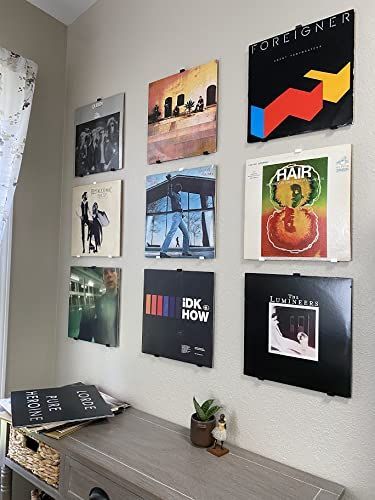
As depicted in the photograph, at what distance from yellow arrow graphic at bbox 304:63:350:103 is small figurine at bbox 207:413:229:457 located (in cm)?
107

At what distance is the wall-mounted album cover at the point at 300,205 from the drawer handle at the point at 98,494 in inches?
33.8

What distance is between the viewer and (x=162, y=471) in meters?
1.13

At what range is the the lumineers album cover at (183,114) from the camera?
143 centimetres

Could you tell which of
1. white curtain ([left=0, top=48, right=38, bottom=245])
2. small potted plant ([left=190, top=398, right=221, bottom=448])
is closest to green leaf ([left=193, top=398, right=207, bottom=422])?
small potted plant ([left=190, top=398, right=221, bottom=448])

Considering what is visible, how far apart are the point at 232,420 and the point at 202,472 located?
0.76 ft

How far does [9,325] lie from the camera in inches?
71.8

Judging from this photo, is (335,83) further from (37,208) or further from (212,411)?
(37,208)

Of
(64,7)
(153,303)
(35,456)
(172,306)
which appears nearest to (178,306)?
(172,306)

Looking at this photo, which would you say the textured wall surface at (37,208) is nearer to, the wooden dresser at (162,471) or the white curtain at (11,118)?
the white curtain at (11,118)

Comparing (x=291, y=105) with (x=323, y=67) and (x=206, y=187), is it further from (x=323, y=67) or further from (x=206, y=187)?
(x=206, y=187)

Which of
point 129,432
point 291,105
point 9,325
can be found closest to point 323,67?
point 291,105

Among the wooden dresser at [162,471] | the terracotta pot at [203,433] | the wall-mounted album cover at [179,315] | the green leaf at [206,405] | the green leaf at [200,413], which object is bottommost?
the wooden dresser at [162,471]

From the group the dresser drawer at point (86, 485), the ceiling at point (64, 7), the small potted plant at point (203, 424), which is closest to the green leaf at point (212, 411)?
the small potted plant at point (203, 424)

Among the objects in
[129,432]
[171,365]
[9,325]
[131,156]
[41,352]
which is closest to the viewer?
[129,432]
